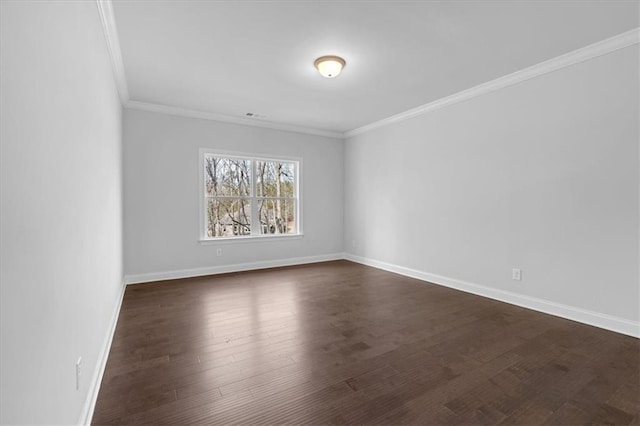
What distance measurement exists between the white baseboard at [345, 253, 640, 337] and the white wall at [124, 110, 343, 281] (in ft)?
8.60

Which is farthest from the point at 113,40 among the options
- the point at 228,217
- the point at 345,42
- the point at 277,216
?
the point at 277,216

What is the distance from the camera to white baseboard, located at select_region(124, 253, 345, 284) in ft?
15.1

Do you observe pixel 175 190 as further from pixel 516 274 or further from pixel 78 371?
pixel 516 274

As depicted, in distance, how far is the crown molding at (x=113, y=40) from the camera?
7.55 feet

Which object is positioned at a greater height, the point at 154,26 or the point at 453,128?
the point at 154,26

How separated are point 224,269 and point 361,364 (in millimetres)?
3573

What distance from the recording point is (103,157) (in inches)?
99.3

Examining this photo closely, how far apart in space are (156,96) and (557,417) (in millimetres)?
5163

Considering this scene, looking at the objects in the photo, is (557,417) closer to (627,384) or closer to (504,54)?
(627,384)

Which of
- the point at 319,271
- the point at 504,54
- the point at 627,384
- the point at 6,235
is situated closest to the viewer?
the point at 6,235

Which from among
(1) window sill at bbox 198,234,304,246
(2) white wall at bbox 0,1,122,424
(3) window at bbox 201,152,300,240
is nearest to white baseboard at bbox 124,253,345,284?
(1) window sill at bbox 198,234,304,246

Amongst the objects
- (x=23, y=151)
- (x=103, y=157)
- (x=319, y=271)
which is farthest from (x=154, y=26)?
(x=319, y=271)

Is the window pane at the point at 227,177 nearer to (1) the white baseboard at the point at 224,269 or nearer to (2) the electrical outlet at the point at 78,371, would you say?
(1) the white baseboard at the point at 224,269

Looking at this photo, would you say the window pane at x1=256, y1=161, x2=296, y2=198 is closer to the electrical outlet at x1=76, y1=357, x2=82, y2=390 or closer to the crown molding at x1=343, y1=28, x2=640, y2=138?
the crown molding at x1=343, y1=28, x2=640, y2=138
